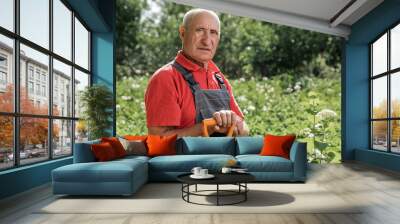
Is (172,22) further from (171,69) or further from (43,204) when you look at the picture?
(43,204)

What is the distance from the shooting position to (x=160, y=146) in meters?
6.32

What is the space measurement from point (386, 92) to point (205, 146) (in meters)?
3.97

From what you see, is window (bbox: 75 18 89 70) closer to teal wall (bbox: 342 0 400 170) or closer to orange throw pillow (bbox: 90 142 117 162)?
orange throw pillow (bbox: 90 142 117 162)

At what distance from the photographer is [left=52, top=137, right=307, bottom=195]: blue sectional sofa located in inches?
185

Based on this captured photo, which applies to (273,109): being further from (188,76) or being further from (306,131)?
(188,76)

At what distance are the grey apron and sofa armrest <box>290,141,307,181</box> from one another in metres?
1.85

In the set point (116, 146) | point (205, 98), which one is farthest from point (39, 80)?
point (205, 98)

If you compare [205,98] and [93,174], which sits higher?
[205,98]

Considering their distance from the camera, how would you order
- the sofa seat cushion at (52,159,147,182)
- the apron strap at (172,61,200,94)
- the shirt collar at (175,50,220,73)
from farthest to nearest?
the shirt collar at (175,50,220,73), the apron strap at (172,61,200,94), the sofa seat cushion at (52,159,147,182)

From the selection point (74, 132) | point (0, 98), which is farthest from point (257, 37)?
point (0, 98)

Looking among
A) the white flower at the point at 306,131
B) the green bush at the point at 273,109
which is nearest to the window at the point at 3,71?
the green bush at the point at 273,109

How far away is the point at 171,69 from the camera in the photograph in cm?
757

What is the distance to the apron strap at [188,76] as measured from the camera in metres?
7.40

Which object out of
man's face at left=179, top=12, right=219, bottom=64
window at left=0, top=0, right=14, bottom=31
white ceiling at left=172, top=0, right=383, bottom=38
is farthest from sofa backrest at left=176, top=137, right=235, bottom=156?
white ceiling at left=172, top=0, right=383, bottom=38
